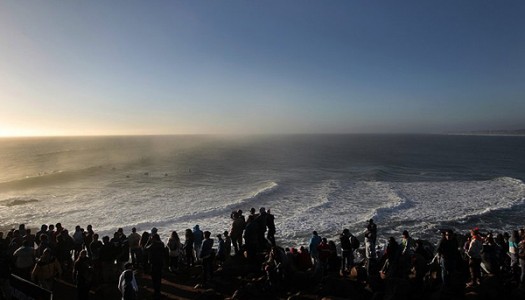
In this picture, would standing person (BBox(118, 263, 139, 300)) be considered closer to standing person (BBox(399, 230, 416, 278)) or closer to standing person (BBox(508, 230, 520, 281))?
standing person (BBox(399, 230, 416, 278))

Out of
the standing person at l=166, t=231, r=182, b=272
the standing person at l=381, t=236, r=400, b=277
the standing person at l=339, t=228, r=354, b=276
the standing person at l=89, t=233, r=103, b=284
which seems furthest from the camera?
the standing person at l=166, t=231, r=182, b=272

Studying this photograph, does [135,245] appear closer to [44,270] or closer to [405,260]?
[44,270]

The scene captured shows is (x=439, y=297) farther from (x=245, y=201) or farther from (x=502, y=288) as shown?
(x=245, y=201)

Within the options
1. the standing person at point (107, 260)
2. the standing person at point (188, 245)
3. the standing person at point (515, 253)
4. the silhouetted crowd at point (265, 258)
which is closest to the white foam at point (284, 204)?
the silhouetted crowd at point (265, 258)

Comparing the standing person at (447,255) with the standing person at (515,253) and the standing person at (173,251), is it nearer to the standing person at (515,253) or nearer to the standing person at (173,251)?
the standing person at (515,253)

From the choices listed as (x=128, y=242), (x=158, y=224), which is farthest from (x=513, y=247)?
(x=158, y=224)

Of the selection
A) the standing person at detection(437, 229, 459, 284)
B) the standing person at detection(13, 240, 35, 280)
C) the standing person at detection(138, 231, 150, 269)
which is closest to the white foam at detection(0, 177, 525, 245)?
the standing person at detection(138, 231, 150, 269)
